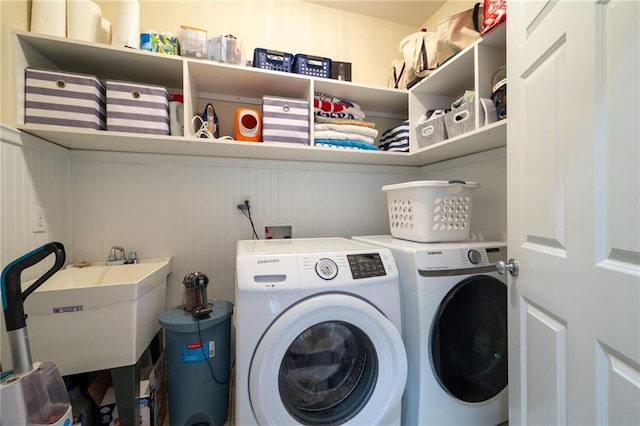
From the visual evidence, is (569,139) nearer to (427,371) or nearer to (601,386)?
(601,386)

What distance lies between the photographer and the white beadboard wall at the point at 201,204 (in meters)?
1.54

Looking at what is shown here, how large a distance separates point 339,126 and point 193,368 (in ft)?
4.89

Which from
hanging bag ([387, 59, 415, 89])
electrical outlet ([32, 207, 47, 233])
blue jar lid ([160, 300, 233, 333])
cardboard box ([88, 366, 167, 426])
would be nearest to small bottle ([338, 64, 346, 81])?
hanging bag ([387, 59, 415, 89])

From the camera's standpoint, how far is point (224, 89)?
165 centimetres

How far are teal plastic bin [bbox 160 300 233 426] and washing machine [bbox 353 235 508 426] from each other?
0.89 metres

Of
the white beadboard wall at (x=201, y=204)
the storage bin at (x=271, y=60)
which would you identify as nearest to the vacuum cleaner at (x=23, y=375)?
the white beadboard wall at (x=201, y=204)

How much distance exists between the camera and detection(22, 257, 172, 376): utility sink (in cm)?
98

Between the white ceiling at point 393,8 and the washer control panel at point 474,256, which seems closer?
the washer control panel at point 474,256

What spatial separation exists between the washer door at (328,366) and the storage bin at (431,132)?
41.3 inches

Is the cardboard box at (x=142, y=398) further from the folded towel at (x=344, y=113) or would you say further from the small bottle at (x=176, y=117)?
the folded towel at (x=344, y=113)

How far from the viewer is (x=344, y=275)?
1053mm

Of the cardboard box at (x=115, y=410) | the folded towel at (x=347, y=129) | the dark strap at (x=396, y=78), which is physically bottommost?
the cardboard box at (x=115, y=410)

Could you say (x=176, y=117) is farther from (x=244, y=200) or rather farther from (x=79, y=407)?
(x=79, y=407)

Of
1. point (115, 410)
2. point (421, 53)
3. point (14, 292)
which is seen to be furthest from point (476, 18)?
point (115, 410)
